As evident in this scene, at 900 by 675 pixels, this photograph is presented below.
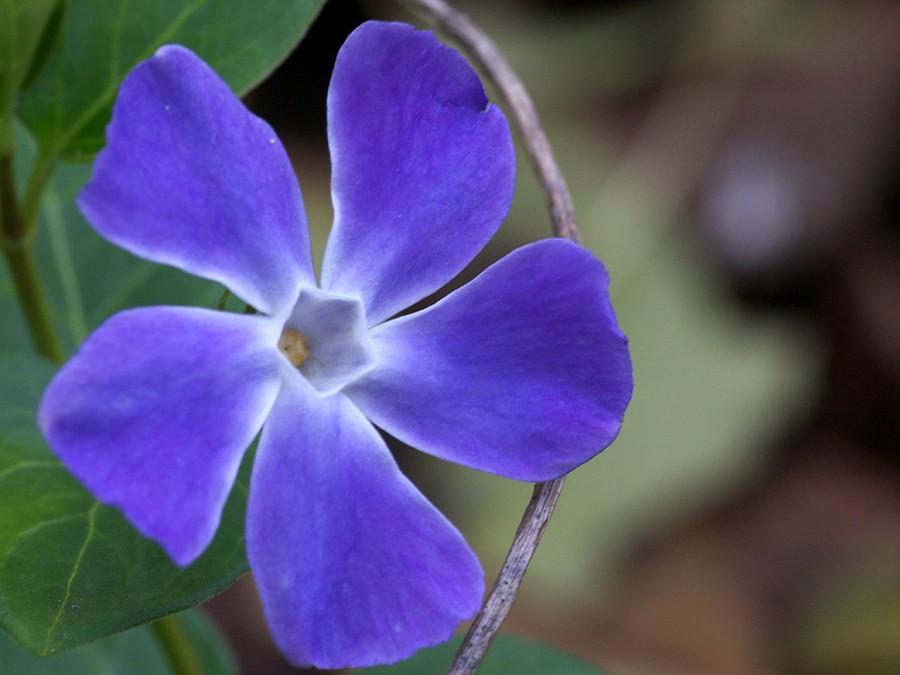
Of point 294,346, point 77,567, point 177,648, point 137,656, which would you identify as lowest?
point 137,656

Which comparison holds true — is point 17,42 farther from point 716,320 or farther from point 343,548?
point 716,320

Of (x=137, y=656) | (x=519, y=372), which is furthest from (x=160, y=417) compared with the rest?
(x=137, y=656)

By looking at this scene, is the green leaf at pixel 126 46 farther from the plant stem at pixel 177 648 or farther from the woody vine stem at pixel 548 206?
the plant stem at pixel 177 648

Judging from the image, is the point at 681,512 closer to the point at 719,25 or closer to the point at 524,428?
the point at 719,25

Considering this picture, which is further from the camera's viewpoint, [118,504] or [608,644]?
[608,644]

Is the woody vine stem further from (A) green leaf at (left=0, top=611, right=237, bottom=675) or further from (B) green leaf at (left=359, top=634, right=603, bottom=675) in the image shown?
(A) green leaf at (left=0, top=611, right=237, bottom=675)

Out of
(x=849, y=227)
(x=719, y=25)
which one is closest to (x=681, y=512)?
(x=849, y=227)

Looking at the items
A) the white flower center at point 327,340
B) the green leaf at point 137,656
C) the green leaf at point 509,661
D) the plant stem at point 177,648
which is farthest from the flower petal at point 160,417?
the green leaf at point 137,656
